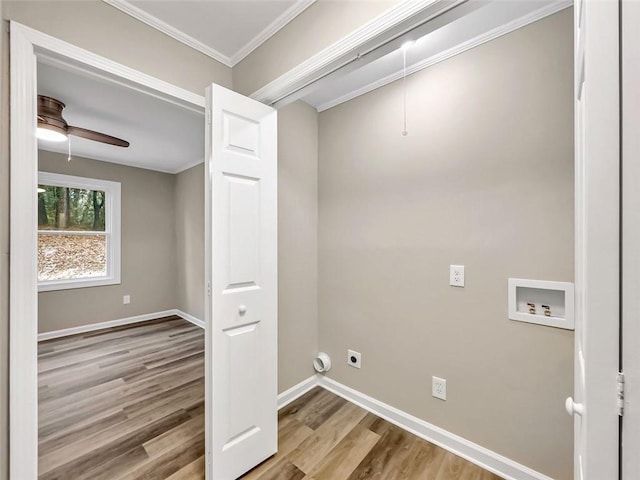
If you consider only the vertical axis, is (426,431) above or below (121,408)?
above

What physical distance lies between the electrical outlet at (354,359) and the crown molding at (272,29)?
7.38ft

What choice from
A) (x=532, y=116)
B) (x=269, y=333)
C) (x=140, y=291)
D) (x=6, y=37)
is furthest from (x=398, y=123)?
(x=140, y=291)

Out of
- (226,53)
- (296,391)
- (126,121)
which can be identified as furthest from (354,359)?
(126,121)

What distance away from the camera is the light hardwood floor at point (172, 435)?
5.01ft

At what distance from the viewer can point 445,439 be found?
1673 millimetres

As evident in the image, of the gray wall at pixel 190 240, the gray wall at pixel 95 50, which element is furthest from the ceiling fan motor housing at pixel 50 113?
the gray wall at pixel 190 240

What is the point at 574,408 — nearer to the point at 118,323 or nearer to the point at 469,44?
the point at 469,44

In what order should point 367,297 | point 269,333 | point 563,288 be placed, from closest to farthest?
point 563,288 → point 269,333 → point 367,297

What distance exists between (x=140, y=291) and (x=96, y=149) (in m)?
2.23

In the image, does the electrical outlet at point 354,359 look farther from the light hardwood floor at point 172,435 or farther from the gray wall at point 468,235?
the light hardwood floor at point 172,435

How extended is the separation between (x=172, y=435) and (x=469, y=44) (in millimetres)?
3134

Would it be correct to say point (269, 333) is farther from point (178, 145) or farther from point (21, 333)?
point (178, 145)

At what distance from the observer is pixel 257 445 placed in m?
1.54

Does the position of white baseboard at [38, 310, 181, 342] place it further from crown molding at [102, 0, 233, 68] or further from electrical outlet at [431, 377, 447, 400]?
electrical outlet at [431, 377, 447, 400]
